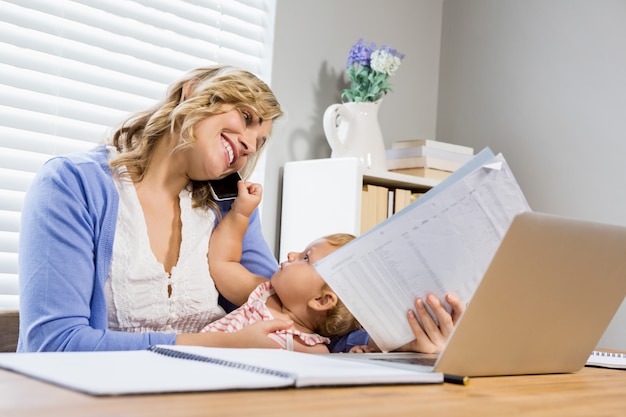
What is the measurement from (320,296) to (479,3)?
7.99 feet

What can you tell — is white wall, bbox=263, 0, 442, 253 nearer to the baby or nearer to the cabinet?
the cabinet

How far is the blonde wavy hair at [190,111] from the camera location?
5.06 ft

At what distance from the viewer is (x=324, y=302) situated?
154 cm

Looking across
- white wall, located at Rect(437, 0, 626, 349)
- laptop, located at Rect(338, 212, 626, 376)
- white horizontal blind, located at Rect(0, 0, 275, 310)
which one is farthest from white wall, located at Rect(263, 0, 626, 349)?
laptop, located at Rect(338, 212, 626, 376)

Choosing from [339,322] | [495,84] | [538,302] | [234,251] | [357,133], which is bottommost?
[339,322]

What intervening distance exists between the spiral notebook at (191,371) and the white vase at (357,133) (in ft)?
6.75

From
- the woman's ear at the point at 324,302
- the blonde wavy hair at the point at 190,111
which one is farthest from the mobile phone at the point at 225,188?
the woman's ear at the point at 324,302

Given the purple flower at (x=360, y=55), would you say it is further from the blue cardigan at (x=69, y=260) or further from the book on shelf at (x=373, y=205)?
the blue cardigan at (x=69, y=260)

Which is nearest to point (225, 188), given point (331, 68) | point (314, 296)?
point (314, 296)

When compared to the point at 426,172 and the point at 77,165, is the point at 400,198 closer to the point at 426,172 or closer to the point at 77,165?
the point at 426,172

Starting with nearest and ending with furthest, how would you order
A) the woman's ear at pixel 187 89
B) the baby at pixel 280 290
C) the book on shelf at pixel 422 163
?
1. the baby at pixel 280 290
2. the woman's ear at pixel 187 89
3. the book on shelf at pixel 422 163

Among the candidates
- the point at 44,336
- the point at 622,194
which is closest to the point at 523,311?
the point at 44,336

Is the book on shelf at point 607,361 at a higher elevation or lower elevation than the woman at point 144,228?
lower

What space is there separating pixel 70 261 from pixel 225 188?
443mm
